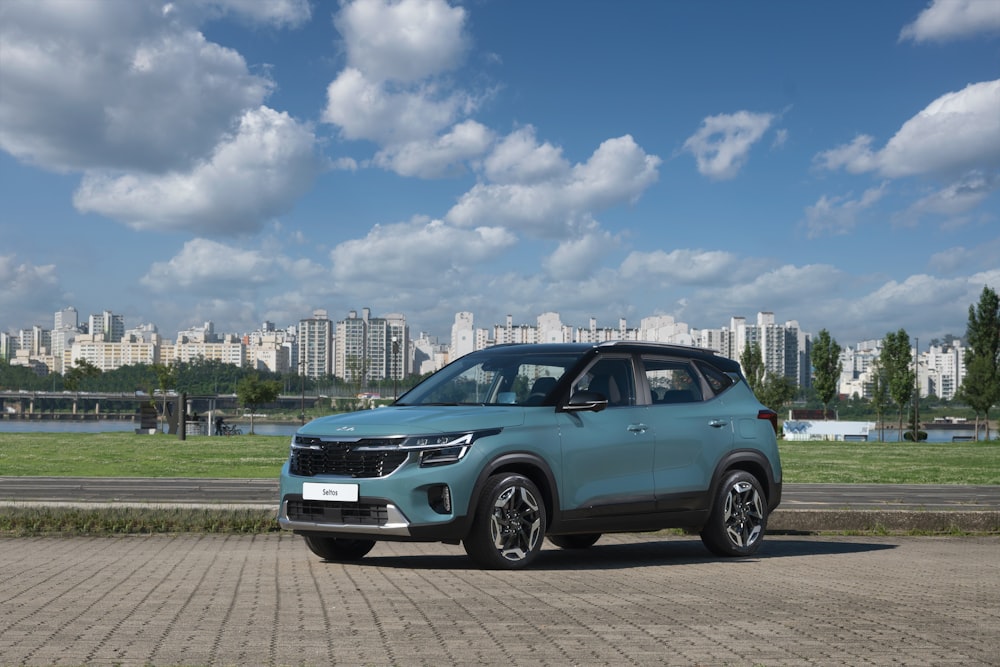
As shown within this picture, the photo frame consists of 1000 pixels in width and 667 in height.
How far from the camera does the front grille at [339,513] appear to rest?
29.1ft

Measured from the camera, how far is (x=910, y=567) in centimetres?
986

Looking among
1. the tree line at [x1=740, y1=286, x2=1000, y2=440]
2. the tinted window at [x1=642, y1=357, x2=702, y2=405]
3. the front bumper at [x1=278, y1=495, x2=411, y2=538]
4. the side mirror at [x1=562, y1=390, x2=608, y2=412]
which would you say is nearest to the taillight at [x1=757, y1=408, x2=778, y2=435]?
the tinted window at [x1=642, y1=357, x2=702, y2=405]

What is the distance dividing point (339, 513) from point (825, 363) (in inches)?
2950

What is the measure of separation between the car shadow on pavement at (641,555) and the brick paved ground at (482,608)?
1.9 inches

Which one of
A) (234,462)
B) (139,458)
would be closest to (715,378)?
(234,462)

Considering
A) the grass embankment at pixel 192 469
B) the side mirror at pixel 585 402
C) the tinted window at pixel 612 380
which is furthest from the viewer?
the grass embankment at pixel 192 469

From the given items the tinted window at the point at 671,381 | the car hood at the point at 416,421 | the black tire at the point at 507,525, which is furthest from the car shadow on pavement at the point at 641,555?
the tinted window at the point at 671,381

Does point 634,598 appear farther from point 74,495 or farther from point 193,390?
point 193,390

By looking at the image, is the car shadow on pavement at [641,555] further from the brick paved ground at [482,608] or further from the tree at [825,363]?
the tree at [825,363]

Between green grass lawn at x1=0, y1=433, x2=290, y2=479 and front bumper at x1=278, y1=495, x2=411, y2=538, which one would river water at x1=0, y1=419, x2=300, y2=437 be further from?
front bumper at x1=278, y1=495, x2=411, y2=538

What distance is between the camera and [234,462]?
30.9 metres

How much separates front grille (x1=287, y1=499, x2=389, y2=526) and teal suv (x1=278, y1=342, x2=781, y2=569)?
1 centimetres

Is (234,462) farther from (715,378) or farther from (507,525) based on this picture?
(507,525)

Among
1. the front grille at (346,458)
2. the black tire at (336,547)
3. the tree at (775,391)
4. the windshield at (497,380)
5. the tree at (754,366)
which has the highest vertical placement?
the tree at (754,366)
